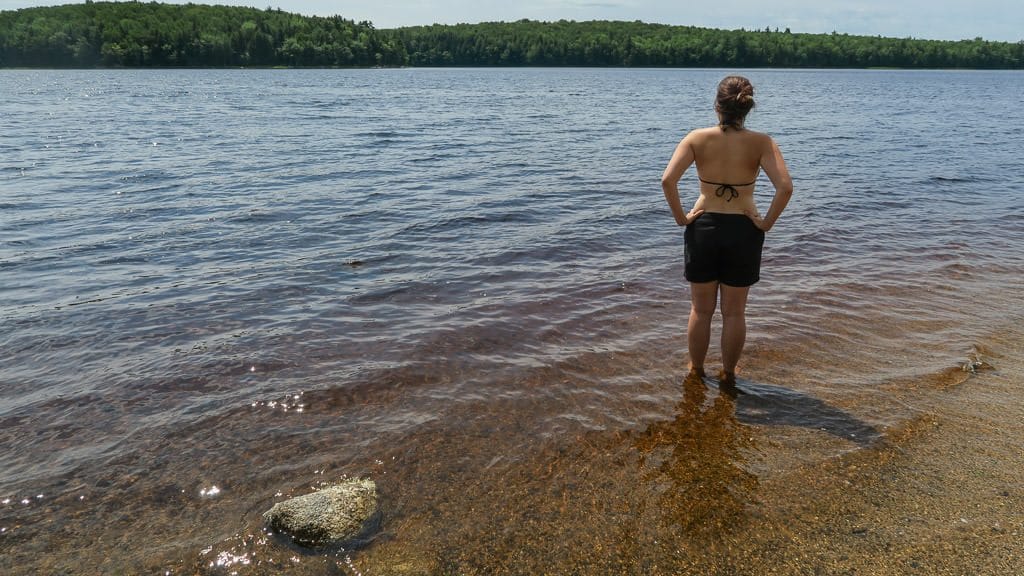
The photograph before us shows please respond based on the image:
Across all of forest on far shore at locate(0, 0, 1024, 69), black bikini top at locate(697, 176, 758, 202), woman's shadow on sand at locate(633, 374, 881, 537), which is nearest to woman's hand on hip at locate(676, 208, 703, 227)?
black bikini top at locate(697, 176, 758, 202)

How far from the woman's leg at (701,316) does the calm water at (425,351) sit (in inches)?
15.0

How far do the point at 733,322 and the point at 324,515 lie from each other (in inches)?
162

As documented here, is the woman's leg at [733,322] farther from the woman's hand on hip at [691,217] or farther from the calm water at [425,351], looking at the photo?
the woman's hand on hip at [691,217]

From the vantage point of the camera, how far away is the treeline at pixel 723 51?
17225cm

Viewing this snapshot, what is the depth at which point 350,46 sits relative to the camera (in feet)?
497

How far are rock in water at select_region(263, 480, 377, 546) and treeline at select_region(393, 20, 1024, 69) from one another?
186736 mm

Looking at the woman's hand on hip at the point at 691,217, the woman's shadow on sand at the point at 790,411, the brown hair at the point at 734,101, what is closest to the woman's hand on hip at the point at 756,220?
the woman's hand on hip at the point at 691,217

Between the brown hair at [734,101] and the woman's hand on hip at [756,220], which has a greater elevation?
the brown hair at [734,101]

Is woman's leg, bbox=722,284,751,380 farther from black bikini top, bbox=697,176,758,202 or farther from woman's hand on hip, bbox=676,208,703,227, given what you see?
black bikini top, bbox=697,176,758,202

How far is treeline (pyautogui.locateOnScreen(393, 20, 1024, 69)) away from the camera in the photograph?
17225 cm

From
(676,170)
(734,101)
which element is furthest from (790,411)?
(734,101)

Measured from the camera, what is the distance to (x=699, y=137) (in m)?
5.66

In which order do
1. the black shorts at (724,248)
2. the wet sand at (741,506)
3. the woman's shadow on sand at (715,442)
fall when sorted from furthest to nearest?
the black shorts at (724,248) → the woman's shadow on sand at (715,442) → the wet sand at (741,506)

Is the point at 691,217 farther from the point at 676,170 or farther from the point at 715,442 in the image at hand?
the point at 715,442
